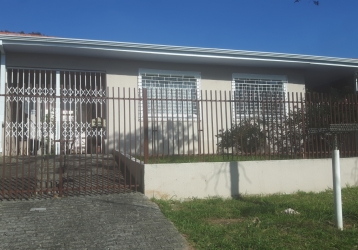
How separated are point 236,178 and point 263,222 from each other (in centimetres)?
183

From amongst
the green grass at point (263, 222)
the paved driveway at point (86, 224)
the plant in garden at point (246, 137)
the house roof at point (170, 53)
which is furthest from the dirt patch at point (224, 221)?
the house roof at point (170, 53)

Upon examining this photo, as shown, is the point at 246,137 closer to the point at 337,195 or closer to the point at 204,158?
the point at 204,158

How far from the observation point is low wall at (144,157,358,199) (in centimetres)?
636

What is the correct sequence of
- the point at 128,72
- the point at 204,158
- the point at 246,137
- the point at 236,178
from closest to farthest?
the point at 236,178, the point at 204,158, the point at 246,137, the point at 128,72

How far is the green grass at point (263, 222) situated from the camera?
13.9ft

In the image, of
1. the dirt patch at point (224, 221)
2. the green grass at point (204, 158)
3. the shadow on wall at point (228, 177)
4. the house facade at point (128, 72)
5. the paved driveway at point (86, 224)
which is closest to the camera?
the paved driveway at point (86, 224)

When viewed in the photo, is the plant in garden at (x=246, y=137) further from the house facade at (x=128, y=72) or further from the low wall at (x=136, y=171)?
the low wall at (x=136, y=171)

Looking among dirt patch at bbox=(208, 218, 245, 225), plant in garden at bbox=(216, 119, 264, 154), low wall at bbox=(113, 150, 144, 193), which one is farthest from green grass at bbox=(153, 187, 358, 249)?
plant in garden at bbox=(216, 119, 264, 154)

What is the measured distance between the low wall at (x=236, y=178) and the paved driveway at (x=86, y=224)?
59 cm

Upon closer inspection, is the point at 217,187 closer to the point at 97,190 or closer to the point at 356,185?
the point at 97,190

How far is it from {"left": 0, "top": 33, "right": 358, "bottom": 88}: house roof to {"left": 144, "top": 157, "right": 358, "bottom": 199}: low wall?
4156mm

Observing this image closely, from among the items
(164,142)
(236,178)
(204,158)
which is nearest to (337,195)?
(236,178)

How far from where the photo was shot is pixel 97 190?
637 centimetres

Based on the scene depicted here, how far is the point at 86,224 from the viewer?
475cm
